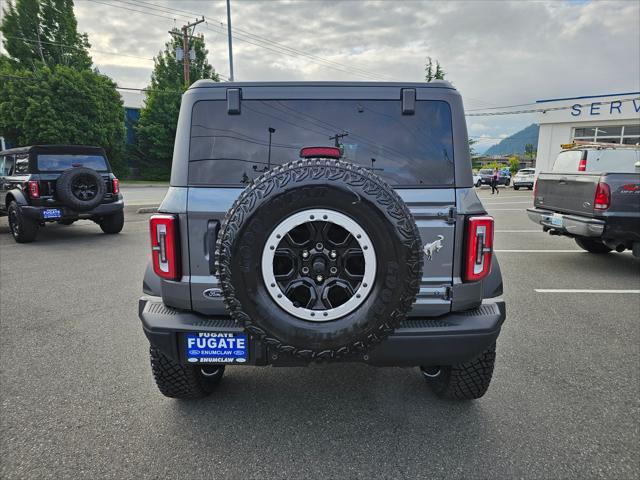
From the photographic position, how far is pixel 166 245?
2.21 metres

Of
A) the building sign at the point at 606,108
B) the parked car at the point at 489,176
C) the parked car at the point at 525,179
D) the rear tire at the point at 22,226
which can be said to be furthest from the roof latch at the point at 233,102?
the parked car at the point at 489,176

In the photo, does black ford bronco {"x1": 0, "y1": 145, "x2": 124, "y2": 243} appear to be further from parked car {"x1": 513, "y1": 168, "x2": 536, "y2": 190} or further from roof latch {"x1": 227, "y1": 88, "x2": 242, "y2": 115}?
parked car {"x1": 513, "y1": 168, "x2": 536, "y2": 190}

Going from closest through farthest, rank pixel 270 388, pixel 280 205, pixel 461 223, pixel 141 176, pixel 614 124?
pixel 280 205 < pixel 461 223 < pixel 270 388 < pixel 614 124 < pixel 141 176

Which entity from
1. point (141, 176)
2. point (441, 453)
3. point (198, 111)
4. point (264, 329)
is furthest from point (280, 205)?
point (141, 176)

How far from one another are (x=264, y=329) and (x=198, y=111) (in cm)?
125

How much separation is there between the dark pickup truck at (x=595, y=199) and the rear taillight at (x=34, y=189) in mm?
9133

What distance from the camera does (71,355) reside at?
3391 millimetres

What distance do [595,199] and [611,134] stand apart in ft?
86.1

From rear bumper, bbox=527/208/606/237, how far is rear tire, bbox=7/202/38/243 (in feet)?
A: 30.7

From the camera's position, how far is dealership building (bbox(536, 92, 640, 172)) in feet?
82.8

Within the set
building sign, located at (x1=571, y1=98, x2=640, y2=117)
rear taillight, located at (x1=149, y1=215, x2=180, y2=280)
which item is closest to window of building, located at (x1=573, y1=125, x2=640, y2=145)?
building sign, located at (x1=571, y1=98, x2=640, y2=117)

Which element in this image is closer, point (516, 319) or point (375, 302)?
point (375, 302)

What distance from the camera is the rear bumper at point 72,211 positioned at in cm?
801

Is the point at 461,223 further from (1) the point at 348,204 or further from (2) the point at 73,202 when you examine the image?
(2) the point at 73,202
